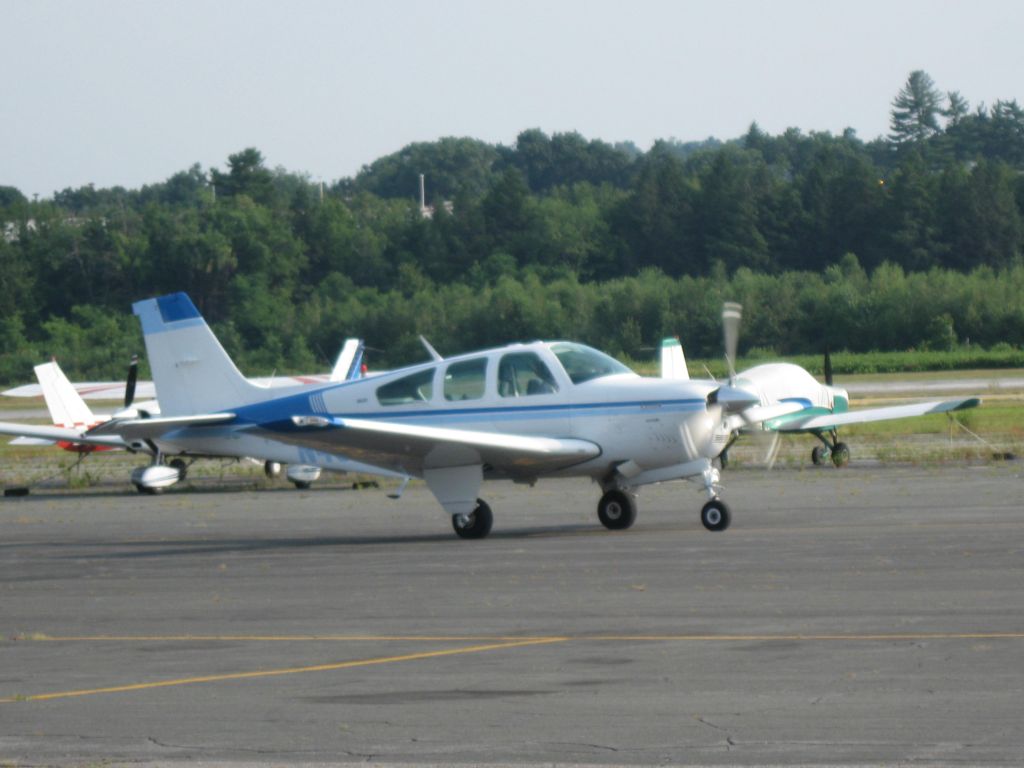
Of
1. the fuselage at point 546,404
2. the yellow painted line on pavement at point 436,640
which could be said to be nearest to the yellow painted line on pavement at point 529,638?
the yellow painted line on pavement at point 436,640

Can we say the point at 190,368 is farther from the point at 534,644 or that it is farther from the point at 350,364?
the point at 534,644

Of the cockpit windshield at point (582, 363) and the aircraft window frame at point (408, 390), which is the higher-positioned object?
the cockpit windshield at point (582, 363)

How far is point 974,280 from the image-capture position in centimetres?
7519

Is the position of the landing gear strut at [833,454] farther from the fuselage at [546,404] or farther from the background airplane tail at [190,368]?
the background airplane tail at [190,368]

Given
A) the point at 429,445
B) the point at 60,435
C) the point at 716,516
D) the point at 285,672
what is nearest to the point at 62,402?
the point at 60,435

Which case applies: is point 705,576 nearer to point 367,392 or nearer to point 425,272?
point 367,392

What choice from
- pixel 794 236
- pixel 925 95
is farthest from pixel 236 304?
pixel 925 95

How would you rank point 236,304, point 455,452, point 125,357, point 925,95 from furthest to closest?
point 925,95 < point 236,304 < point 125,357 < point 455,452

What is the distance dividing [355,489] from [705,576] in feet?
48.0

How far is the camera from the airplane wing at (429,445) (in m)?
16.5

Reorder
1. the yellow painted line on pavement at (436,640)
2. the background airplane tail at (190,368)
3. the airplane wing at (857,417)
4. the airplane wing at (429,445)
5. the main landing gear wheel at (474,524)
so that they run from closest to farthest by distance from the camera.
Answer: the yellow painted line on pavement at (436,640), the airplane wing at (429,445), the main landing gear wheel at (474,524), the background airplane tail at (190,368), the airplane wing at (857,417)

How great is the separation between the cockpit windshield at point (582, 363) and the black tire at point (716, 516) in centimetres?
199

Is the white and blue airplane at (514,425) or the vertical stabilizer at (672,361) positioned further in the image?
the vertical stabilizer at (672,361)

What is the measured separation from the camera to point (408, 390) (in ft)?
59.3
